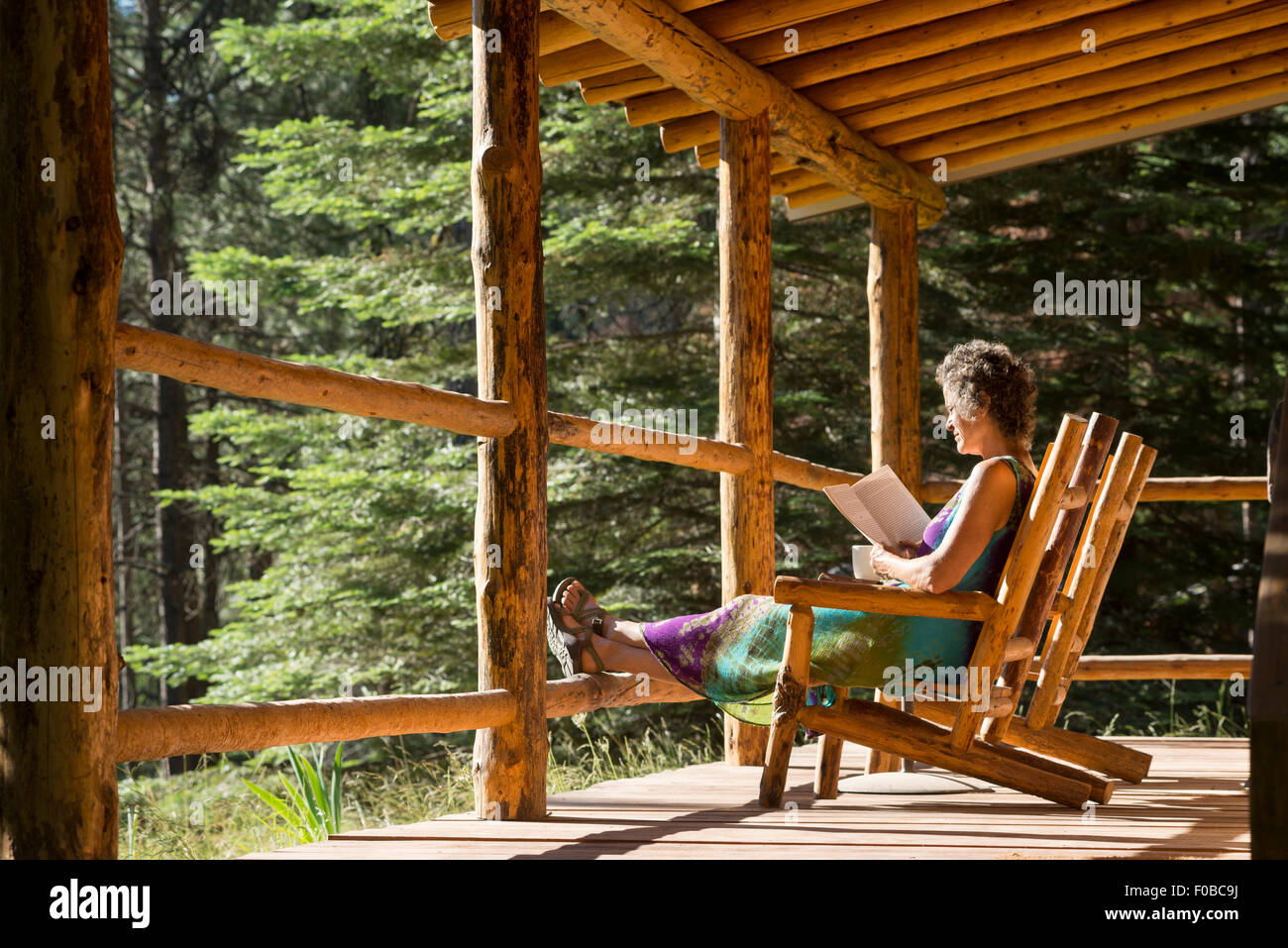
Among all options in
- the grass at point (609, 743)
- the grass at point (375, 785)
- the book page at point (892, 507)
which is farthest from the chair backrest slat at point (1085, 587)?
the grass at point (609, 743)

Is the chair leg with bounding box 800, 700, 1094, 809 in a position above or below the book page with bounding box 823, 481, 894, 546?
below

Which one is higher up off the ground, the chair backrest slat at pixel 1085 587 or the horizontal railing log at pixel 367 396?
the horizontal railing log at pixel 367 396

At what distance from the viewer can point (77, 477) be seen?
7.39 feet

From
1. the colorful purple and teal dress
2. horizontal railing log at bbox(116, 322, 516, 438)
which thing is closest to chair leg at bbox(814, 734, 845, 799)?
the colorful purple and teal dress

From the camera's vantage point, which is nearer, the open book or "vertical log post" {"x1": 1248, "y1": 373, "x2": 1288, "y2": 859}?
"vertical log post" {"x1": 1248, "y1": 373, "x2": 1288, "y2": 859}

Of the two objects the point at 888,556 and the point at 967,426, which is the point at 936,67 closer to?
the point at 967,426

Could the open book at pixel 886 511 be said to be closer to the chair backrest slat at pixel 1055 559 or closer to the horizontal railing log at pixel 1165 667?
the chair backrest slat at pixel 1055 559

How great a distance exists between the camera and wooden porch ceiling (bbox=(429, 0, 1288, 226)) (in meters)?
4.73

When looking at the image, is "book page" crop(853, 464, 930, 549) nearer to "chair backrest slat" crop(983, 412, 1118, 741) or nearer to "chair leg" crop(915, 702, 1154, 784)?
"chair backrest slat" crop(983, 412, 1118, 741)

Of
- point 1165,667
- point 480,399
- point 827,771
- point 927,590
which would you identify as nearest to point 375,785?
point 1165,667

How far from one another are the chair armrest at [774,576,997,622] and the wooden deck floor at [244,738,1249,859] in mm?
530

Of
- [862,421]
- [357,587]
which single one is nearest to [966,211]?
[862,421]

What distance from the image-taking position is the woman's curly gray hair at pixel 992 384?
148 inches

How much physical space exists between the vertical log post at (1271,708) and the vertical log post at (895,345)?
16.4ft
